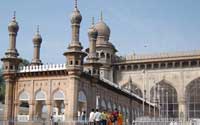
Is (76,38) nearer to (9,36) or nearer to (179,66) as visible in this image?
(9,36)

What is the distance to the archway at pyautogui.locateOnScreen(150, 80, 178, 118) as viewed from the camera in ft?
119

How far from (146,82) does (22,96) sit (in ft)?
59.2

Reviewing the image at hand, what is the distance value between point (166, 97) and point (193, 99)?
256 cm

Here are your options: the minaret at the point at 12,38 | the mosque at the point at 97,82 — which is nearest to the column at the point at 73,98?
the mosque at the point at 97,82

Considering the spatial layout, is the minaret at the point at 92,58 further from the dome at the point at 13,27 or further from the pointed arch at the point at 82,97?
the dome at the point at 13,27

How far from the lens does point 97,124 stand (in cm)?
1414

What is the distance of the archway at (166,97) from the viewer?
119 ft

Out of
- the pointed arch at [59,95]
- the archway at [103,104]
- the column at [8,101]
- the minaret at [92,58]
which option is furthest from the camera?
the archway at [103,104]

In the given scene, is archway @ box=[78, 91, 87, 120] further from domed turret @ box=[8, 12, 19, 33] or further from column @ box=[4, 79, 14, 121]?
domed turret @ box=[8, 12, 19, 33]

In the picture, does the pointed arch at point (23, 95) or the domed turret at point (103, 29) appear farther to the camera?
the domed turret at point (103, 29)

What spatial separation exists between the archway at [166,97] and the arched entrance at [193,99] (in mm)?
1170

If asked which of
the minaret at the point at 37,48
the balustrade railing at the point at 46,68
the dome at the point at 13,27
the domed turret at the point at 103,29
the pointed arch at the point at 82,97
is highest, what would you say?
the domed turret at the point at 103,29

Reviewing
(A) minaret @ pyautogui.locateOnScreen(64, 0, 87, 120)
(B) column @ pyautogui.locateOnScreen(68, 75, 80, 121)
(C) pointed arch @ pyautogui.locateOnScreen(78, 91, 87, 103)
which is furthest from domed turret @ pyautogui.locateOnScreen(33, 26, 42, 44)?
(B) column @ pyautogui.locateOnScreen(68, 75, 80, 121)

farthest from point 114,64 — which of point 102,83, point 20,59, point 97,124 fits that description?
point 97,124
